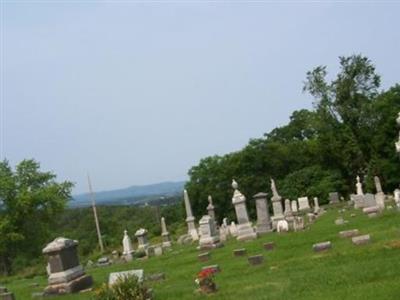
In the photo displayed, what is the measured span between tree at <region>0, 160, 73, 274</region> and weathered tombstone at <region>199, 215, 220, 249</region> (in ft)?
66.0

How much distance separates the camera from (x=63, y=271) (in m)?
18.2

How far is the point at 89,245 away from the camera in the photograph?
62.5m

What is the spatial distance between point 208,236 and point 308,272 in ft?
41.3

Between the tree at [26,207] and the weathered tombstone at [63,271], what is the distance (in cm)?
2399

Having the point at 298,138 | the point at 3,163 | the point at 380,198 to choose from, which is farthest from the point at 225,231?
the point at 298,138

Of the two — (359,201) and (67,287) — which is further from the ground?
(67,287)

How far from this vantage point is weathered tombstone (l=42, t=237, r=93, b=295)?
58.6ft

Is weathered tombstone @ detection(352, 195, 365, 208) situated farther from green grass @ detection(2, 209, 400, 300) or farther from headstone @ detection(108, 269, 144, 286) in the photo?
headstone @ detection(108, 269, 144, 286)

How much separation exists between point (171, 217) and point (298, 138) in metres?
19.2

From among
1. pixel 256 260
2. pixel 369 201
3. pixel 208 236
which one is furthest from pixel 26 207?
pixel 256 260

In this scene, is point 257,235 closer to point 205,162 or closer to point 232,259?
point 232,259

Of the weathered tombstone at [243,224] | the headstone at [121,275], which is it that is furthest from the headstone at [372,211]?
the headstone at [121,275]

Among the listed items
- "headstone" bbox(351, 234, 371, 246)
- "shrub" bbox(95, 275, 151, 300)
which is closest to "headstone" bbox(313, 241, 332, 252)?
"headstone" bbox(351, 234, 371, 246)

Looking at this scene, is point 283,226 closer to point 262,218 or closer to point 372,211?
point 262,218
